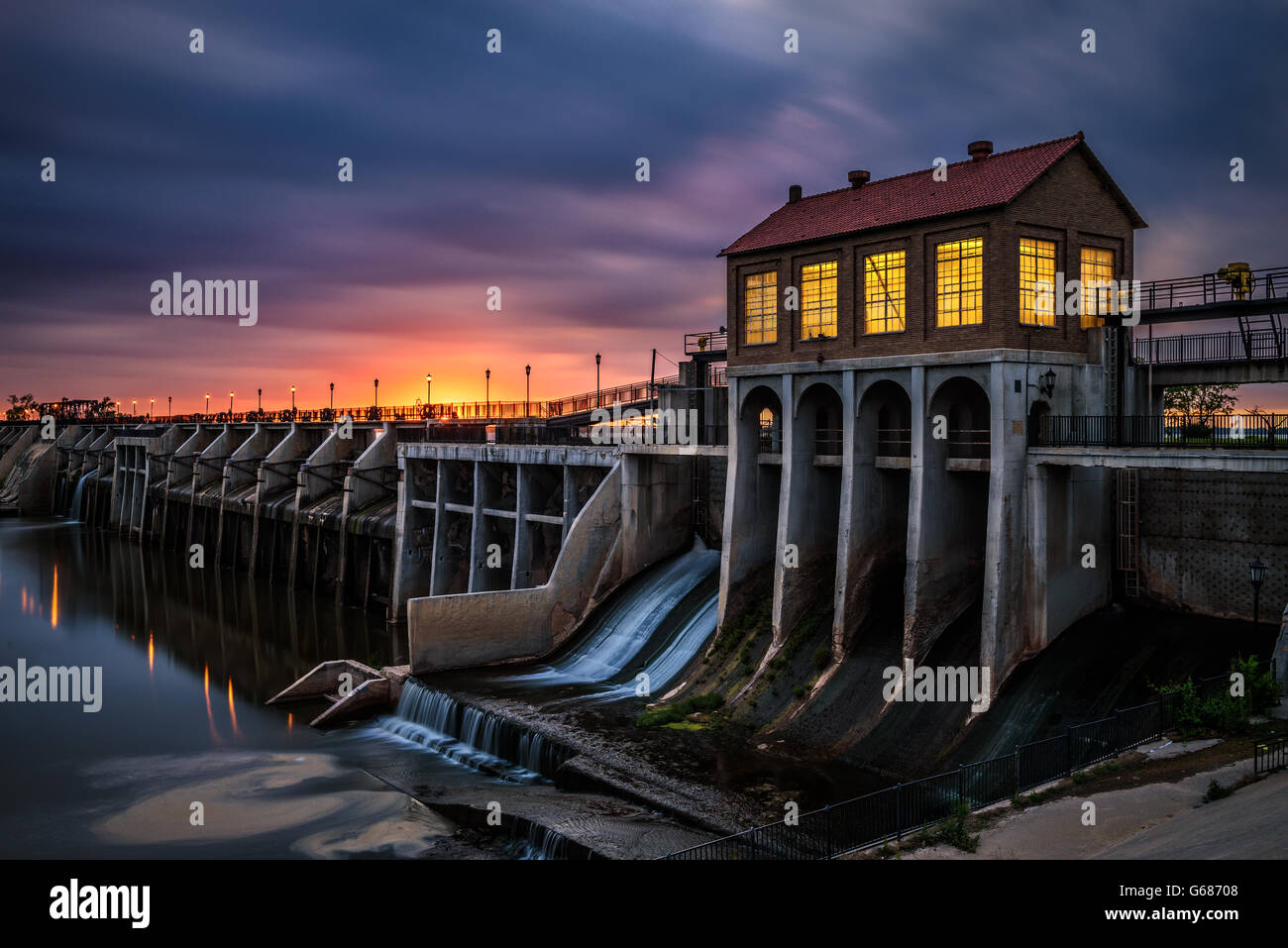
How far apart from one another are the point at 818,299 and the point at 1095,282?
8025 millimetres

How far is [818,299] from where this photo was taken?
31.9 metres

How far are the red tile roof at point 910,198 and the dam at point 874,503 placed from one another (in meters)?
0.13

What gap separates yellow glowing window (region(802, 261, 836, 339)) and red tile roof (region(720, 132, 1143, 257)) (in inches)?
41.1

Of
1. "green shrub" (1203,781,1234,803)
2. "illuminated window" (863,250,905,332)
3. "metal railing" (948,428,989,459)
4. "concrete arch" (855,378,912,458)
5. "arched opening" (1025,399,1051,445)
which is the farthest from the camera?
"concrete arch" (855,378,912,458)

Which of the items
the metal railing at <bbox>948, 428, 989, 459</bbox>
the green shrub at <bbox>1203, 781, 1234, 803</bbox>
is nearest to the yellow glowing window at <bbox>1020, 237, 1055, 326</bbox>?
the metal railing at <bbox>948, 428, 989, 459</bbox>

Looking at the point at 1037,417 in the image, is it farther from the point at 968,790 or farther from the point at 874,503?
the point at 968,790

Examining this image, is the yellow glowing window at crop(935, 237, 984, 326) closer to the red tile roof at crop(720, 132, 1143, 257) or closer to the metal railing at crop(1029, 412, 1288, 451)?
the red tile roof at crop(720, 132, 1143, 257)

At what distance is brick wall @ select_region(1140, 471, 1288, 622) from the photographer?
24859 mm

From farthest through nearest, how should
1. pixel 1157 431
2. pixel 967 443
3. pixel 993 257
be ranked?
1. pixel 967 443
2. pixel 993 257
3. pixel 1157 431

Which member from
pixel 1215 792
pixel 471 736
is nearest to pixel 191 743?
pixel 471 736

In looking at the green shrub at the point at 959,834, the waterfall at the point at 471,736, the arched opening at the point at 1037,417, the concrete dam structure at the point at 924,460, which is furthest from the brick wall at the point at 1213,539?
the waterfall at the point at 471,736
